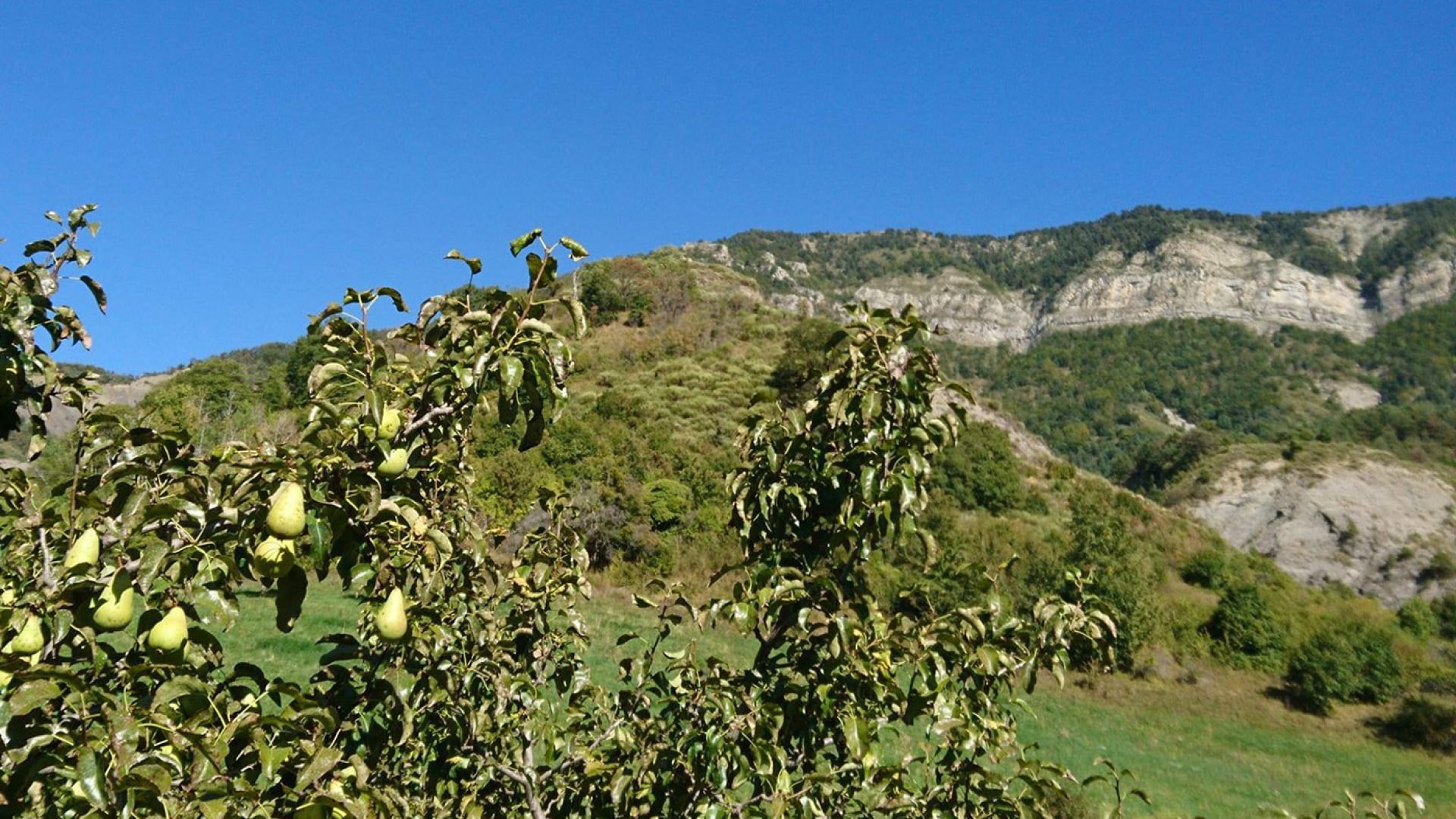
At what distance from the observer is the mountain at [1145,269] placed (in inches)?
4870

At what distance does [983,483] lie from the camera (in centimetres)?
3238

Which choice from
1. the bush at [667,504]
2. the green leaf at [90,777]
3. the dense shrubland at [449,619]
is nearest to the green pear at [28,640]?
the dense shrubland at [449,619]

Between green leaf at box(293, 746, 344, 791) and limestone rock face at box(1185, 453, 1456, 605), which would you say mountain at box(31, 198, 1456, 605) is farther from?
green leaf at box(293, 746, 344, 791)

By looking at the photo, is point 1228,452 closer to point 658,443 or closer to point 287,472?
point 658,443

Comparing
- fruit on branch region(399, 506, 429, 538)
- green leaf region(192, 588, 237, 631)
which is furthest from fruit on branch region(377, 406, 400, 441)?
green leaf region(192, 588, 237, 631)

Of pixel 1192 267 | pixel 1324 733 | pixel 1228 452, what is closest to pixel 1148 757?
pixel 1324 733

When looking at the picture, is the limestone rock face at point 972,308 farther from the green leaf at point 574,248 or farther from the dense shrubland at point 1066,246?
the green leaf at point 574,248

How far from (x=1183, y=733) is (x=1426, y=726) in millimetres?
6189

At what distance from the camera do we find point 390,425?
68.1 inches

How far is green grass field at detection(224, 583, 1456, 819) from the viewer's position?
35.5 feet

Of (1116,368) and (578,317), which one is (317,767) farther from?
(1116,368)

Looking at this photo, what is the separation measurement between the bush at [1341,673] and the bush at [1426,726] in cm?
135

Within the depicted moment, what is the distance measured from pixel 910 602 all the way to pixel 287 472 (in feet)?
6.60

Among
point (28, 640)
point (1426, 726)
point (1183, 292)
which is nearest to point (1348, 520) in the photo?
point (1426, 726)
